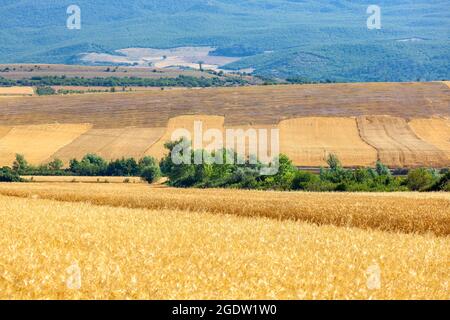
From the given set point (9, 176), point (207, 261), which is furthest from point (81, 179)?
point (207, 261)

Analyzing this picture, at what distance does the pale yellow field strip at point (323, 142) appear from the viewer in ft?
275

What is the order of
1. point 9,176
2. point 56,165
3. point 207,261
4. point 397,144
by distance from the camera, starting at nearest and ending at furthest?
point 207,261 → point 9,176 → point 56,165 → point 397,144

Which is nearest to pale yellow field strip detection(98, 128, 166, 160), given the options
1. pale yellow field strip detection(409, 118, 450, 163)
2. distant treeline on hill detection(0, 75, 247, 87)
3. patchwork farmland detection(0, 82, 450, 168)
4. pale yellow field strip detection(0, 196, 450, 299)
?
patchwork farmland detection(0, 82, 450, 168)

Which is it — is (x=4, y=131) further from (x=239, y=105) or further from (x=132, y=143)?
(x=239, y=105)

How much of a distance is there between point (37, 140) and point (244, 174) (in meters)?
41.3

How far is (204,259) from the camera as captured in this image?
17.2 meters

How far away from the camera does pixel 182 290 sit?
14094 mm

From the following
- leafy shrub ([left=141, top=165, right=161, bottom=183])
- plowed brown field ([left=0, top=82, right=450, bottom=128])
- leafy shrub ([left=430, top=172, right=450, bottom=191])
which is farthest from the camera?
plowed brown field ([left=0, top=82, right=450, bottom=128])

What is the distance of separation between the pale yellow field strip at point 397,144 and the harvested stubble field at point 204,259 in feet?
177

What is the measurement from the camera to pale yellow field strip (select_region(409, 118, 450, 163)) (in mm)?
89562

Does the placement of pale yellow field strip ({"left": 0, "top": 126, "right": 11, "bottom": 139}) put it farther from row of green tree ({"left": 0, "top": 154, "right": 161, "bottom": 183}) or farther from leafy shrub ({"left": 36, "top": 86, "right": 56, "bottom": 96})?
leafy shrub ({"left": 36, "top": 86, "right": 56, "bottom": 96})

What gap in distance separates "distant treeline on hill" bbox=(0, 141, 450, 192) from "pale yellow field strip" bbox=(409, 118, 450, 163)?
44.1ft
